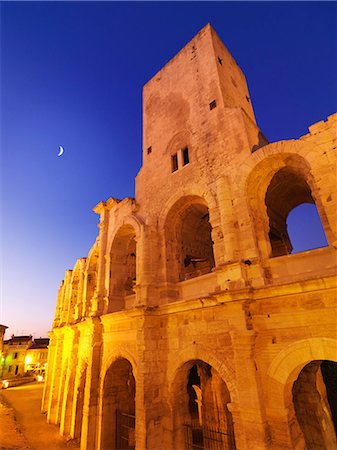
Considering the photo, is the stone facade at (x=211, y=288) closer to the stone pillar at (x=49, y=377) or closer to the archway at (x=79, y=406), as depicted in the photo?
the archway at (x=79, y=406)

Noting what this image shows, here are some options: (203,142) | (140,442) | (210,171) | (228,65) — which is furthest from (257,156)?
(140,442)

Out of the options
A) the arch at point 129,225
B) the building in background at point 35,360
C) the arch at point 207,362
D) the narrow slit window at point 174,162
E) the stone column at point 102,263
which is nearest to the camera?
the arch at point 207,362

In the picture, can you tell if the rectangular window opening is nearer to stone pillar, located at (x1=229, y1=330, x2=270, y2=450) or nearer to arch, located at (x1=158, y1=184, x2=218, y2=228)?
arch, located at (x1=158, y1=184, x2=218, y2=228)

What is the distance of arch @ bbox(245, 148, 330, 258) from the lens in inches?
286

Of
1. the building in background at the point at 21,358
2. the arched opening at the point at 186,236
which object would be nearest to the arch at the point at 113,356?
the arched opening at the point at 186,236

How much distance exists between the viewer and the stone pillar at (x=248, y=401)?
562cm

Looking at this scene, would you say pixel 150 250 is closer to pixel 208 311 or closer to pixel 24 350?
pixel 208 311

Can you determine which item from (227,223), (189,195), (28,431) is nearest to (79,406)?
(28,431)

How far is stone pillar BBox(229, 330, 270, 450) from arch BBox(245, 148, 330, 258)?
8.06 ft

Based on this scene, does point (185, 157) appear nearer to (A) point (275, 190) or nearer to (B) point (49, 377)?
(A) point (275, 190)

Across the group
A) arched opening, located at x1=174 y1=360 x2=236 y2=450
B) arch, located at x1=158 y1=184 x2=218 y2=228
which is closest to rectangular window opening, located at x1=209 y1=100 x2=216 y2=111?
arch, located at x1=158 y1=184 x2=218 y2=228

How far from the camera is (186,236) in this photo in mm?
11227

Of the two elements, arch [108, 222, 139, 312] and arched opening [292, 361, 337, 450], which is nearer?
arched opening [292, 361, 337, 450]

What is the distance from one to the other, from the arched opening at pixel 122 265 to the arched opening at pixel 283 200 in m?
6.54
